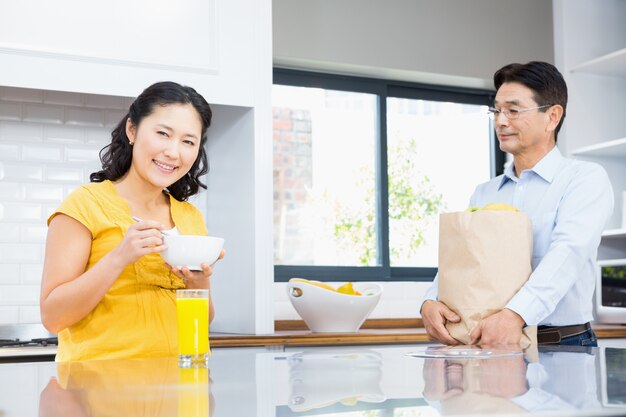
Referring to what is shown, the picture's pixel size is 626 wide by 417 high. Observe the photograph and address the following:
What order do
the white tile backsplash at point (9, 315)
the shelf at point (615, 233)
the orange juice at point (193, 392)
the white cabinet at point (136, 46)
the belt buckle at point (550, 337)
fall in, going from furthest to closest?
the shelf at point (615, 233) → the white tile backsplash at point (9, 315) → the white cabinet at point (136, 46) → the belt buckle at point (550, 337) → the orange juice at point (193, 392)

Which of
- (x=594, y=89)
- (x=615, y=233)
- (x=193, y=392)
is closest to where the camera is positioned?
(x=193, y=392)

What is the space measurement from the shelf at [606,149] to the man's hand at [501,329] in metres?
2.18

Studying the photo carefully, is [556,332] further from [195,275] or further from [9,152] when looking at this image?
[9,152]

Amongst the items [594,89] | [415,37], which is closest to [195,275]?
[415,37]

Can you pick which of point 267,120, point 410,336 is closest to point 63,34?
point 267,120

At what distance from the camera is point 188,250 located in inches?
62.6

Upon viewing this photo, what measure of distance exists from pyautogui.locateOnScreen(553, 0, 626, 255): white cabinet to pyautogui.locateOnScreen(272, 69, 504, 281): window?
680 mm

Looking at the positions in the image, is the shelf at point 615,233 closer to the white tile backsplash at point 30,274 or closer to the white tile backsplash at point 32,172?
the white tile backsplash at point 32,172

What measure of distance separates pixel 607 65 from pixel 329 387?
11.1 feet

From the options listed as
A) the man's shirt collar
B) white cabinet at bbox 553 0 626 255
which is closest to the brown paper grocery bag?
the man's shirt collar

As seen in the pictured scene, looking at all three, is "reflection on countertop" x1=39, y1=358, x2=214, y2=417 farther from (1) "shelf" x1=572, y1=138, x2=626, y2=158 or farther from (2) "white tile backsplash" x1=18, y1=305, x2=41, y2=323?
(1) "shelf" x1=572, y1=138, x2=626, y2=158

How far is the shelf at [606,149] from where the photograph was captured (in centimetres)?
373

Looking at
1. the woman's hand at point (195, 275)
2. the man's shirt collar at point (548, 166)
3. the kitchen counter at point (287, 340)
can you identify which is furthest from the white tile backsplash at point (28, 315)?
the man's shirt collar at point (548, 166)

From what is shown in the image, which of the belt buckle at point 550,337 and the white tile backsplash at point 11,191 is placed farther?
the white tile backsplash at point 11,191
